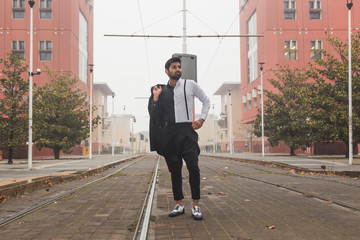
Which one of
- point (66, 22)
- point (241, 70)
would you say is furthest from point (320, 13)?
point (66, 22)

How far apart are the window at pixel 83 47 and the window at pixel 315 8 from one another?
27.6m

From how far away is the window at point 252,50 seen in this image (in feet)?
156

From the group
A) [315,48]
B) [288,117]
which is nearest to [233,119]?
[315,48]

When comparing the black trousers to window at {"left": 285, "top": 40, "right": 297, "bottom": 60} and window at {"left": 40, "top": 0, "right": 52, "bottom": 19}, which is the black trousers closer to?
window at {"left": 285, "top": 40, "right": 297, "bottom": 60}

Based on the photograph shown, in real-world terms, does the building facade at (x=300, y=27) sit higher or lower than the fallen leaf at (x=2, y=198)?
higher

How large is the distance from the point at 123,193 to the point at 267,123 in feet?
84.8

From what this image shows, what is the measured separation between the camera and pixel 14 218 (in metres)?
4.58

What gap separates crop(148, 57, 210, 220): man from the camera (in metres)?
4.50

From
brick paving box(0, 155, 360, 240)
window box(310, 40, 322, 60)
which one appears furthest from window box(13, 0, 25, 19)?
brick paving box(0, 155, 360, 240)

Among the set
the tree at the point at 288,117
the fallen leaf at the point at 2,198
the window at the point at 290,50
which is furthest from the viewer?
the window at the point at 290,50

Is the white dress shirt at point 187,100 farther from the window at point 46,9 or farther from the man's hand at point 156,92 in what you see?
the window at point 46,9

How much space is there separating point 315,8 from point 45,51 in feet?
98.2

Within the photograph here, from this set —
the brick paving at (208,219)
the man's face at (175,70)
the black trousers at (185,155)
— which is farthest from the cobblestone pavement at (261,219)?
the man's face at (175,70)

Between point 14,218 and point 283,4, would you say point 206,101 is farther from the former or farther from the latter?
point 283,4
